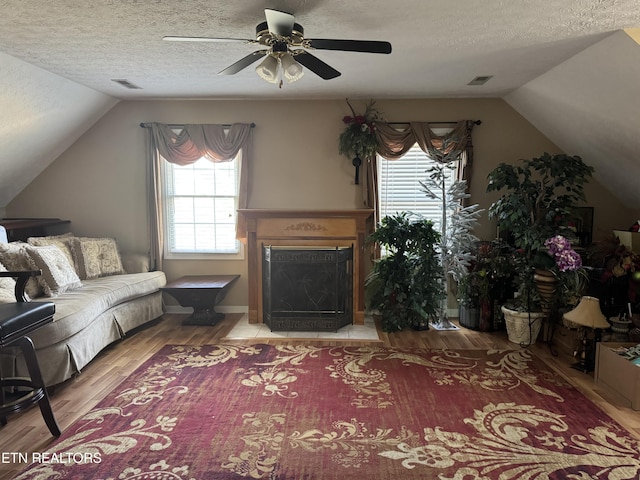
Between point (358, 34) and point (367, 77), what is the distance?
42.1 inches

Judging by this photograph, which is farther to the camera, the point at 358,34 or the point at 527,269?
the point at 527,269

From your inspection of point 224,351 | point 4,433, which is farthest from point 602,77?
point 4,433

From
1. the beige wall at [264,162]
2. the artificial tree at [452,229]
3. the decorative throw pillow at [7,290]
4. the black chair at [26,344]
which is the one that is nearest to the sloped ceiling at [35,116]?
the beige wall at [264,162]

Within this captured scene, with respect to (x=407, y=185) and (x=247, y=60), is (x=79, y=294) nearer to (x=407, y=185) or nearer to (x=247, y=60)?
(x=247, y=60)

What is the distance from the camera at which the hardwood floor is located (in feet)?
8.18

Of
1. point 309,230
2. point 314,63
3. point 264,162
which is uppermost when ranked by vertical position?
point 314,63

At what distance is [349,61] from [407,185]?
1826 mm

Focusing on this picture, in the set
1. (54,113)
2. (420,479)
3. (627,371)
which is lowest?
(420,479)

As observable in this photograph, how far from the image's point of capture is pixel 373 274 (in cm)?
454

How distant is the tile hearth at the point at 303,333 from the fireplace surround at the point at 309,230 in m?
Answer: 0.39

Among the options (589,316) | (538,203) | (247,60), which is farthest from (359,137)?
(589,316)

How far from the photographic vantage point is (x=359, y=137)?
14.8 feet

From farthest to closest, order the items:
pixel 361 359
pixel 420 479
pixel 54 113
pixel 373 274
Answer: pixel 373 274
pixel 54 113
pixel 361 359
pixel 420 479

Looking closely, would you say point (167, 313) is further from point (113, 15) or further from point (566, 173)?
point (566, 173)
